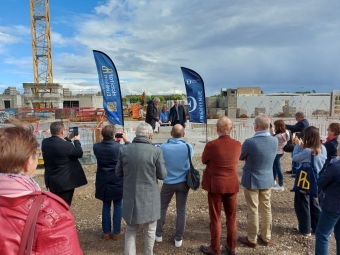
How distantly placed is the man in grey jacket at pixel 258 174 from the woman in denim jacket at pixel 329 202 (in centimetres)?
73

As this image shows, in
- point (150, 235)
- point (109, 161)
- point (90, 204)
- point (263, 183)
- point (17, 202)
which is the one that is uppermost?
point (17, 202)

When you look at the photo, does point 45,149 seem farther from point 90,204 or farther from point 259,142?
point 259,142

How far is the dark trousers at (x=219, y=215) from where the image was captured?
3186 mm

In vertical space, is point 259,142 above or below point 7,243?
above

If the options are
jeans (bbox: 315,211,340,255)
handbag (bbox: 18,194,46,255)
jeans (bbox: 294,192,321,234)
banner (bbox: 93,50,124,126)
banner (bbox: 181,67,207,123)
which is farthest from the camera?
banner (bbox: 181,67,207,123)

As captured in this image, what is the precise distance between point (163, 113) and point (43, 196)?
393 inches

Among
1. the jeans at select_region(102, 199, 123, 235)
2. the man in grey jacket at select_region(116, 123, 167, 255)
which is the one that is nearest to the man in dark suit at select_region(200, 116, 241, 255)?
the man in grey jacket at select_region(116, 123, 167, 255)

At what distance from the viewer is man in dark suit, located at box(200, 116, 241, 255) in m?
3.07

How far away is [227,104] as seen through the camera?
34.7 m

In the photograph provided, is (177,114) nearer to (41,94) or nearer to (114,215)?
(114,215)

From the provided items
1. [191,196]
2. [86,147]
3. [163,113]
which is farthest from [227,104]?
[191,196]

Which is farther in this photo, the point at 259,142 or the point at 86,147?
the point at 86,147

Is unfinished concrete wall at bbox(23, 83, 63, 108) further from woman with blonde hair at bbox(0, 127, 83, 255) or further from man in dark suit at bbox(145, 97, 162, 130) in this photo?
woman with blonde hair at bbox(0, 127, 83, 255)

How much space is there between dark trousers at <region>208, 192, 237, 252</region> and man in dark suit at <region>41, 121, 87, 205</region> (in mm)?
2007
